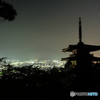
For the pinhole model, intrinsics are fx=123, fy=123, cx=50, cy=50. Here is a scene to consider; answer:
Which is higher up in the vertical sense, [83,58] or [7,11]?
[7,11]

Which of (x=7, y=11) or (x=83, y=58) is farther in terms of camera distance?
(x=83, y=58)

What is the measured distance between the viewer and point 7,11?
5.79 m

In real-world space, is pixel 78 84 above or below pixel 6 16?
below

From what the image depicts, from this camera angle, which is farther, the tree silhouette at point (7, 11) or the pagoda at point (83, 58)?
the pagoda at point (83, 58)

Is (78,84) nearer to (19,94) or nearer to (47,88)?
(47,88)

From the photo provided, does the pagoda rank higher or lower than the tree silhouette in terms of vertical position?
lower

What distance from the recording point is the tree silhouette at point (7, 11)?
5.73 meters

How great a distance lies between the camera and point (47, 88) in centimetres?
1150

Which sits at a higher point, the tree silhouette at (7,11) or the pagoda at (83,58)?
the tree silhouette at (7,11)

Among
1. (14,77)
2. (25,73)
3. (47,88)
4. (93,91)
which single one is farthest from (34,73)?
(93,91)

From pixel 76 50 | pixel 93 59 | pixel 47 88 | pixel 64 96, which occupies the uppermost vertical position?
pixel 76 50

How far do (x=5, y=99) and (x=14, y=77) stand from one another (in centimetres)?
127

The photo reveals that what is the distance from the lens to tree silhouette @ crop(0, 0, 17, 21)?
225 inches

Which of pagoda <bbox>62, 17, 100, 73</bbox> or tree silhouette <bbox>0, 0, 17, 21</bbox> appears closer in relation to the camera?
tree silhouette <bbox>0, 0, 17, 21</bbox>
